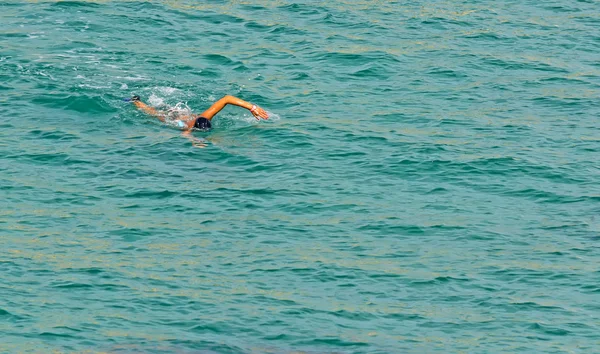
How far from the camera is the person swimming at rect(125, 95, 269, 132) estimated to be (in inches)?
1347

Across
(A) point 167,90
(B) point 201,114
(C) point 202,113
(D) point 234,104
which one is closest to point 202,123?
(B) point 201,114

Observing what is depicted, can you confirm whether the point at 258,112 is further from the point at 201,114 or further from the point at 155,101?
the point at 155,101

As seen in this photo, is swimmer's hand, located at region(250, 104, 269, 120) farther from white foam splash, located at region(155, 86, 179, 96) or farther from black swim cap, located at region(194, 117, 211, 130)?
white foam splash, located at region(155, 86, 179, 96)

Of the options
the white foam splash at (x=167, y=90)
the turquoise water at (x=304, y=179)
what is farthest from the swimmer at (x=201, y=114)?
the white foam splash at (x=167, y=90)

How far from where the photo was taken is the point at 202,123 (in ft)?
115

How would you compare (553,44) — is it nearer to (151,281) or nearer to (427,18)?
(427,18)

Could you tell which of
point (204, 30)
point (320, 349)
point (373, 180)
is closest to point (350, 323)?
point (320, 349)

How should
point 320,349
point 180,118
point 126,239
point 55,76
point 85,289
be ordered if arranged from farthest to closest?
point 55,76 < point 180,118 < point 126,239 < point 85,289 < point 320,349

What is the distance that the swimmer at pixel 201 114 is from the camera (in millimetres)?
34219

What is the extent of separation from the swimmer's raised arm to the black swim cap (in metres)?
0.14

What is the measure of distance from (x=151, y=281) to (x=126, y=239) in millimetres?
2288

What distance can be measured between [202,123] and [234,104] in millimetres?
1167

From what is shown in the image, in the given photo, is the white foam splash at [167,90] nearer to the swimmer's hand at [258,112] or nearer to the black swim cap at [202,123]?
the black swim cap at [202,123]

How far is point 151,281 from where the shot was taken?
2598 cm
